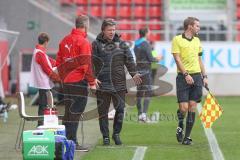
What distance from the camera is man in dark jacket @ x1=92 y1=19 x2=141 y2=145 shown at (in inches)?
528

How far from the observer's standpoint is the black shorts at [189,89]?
44.9 ft

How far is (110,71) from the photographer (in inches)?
530

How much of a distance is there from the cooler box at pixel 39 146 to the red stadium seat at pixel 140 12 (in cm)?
2609

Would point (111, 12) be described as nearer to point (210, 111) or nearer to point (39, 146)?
point (210, 111)

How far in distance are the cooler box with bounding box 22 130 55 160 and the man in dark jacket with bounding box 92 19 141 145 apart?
126 inches

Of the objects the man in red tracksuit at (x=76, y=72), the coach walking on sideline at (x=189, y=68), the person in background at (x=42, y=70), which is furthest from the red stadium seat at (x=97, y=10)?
the man in red tracksuit at (x=76, y=72)

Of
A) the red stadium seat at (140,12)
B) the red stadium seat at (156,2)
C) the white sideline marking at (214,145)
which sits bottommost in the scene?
the white sideline marking at (214,145)

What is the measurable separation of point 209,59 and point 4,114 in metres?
12.0

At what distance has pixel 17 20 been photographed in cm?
3094

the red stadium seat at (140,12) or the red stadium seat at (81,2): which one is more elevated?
the red stadium seat at (81,2)

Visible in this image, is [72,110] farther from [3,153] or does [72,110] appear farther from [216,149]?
[216,149]

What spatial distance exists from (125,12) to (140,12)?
2.11ft

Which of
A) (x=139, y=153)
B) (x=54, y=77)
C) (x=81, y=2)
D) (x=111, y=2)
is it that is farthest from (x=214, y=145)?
(x=81, y=2)

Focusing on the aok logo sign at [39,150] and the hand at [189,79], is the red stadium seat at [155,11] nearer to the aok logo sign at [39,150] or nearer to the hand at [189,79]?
the hand at [189,79]
